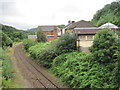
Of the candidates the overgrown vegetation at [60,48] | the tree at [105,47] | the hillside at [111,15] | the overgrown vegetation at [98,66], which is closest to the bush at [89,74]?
the overgrown vegetation at [98,66]

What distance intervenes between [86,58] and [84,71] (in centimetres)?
123

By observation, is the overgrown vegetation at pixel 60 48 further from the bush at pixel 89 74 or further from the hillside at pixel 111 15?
the hillside at pixel 111 15

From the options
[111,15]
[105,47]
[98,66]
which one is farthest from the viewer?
[111,15]

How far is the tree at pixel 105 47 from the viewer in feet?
31.0

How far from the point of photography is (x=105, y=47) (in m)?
9.88

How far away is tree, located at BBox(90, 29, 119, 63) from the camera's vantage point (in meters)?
9.44

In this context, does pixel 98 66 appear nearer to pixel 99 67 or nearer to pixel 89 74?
pixel 99 67

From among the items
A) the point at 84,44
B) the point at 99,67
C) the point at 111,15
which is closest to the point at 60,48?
the point at 84,44

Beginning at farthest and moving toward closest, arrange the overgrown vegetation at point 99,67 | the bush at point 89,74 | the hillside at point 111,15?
the hillside at point 111,15, the overgrown vegetation at point 99,67, the bush at point 89,74

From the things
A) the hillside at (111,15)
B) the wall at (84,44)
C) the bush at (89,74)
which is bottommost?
the bush at (89,74)

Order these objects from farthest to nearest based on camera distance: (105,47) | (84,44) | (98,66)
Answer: (84,44), (105,47), (98,66)

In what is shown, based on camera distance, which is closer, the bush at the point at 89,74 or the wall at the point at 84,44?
the bush at the point at 89,74

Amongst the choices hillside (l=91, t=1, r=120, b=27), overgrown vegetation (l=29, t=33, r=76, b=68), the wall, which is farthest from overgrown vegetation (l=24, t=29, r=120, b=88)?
overgrown vegetation (l=29, t=33, r=76, b=68)

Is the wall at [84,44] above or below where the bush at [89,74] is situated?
above
